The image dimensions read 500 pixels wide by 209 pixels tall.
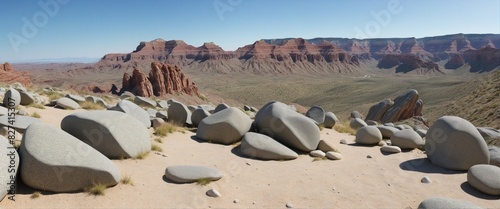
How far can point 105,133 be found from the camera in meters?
8.09

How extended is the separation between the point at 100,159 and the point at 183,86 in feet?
226

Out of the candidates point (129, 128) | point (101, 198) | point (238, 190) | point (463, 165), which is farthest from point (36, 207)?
point (463, 165)

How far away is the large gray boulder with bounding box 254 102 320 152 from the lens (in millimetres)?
10820

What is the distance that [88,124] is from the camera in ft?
26.6

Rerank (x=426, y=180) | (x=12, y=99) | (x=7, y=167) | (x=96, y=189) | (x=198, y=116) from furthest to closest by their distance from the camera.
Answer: (x=198, y=116)
(x=12, y=99)
(x=426, y=180)
(x=96, y=189)
(x=7, y=167)

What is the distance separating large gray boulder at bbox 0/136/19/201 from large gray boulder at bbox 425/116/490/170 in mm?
11414

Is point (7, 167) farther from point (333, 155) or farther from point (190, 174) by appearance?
point (333, 155)

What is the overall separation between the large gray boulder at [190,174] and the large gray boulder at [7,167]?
3095mm

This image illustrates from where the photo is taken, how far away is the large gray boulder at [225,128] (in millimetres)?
11289

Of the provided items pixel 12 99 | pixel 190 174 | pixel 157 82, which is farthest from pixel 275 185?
pixel 157 82

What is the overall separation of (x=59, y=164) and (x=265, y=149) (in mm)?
5808

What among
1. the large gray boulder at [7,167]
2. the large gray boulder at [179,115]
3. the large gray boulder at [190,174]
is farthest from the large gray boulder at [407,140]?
the large gray boulder at [7,167]

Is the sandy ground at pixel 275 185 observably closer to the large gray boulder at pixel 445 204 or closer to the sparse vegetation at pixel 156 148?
the sparse vegetation at pixel 156 148

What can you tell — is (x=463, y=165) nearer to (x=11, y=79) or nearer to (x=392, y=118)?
(x=392, y=118)
